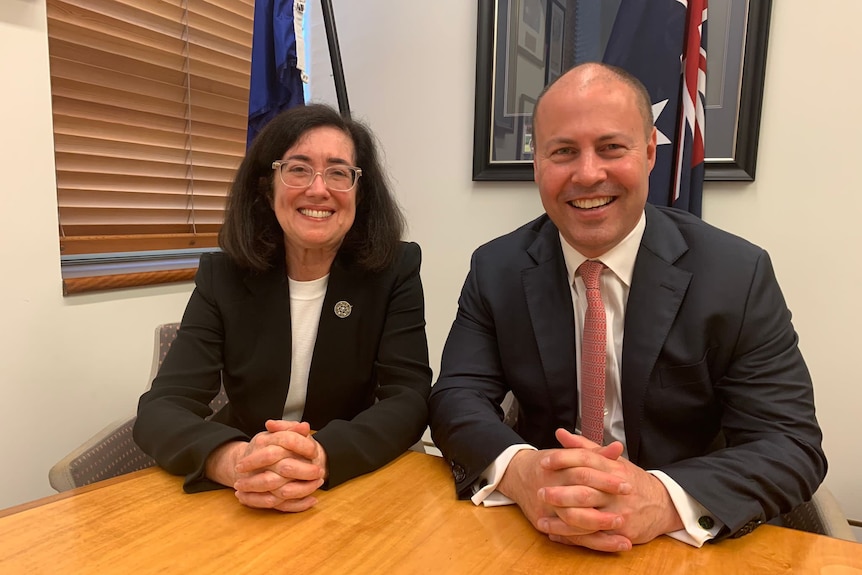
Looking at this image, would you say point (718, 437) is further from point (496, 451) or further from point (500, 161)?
point (500, 161)

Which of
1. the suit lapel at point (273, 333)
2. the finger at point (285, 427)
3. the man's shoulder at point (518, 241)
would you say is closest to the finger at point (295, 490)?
the finger at point (285, 427)

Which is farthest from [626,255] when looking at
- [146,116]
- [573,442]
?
[146,116]

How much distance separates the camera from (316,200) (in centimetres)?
140

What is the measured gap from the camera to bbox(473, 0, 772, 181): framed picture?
1.80 meters

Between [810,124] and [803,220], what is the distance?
30 centimetres

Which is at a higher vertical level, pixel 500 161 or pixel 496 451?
pixel 500 161

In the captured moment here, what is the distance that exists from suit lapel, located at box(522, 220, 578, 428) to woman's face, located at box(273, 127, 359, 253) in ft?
1.61

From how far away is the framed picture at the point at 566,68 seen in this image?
5.91 feet

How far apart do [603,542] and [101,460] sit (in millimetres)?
1088

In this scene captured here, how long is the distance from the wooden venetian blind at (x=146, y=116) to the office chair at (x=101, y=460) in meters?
0.77

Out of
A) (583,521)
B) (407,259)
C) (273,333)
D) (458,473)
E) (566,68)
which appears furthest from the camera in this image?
(566,68)

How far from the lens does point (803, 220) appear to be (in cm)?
181

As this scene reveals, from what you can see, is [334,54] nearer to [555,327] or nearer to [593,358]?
[555,327]

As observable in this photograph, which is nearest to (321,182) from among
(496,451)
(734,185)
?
(496,451)
